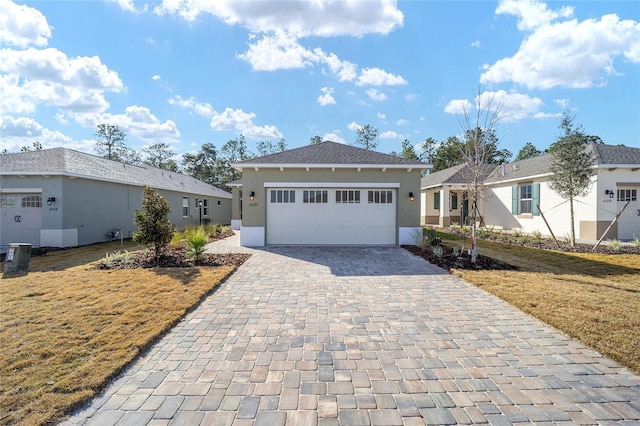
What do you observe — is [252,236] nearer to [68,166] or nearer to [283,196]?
[283,196]

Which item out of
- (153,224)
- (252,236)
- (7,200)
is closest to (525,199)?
(252,236)

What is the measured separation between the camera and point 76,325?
164 inches

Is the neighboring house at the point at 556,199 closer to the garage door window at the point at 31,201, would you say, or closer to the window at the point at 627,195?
the window at the point at 627,195

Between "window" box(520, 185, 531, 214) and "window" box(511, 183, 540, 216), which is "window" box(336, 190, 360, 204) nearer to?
"window" box(511, 183, 540, 216)

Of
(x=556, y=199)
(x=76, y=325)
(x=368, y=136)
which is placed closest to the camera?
(x=76, y=325)

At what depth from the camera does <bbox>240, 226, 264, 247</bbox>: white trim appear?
468 inches

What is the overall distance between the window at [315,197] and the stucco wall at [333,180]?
19.9 inches

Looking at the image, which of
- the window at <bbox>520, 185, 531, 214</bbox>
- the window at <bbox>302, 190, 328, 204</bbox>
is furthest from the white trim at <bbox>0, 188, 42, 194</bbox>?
the window at <bbox>520, 185, 531, 214</bbox>

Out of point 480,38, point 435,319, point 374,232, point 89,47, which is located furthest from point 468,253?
point 89,47

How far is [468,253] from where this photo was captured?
9320 mm

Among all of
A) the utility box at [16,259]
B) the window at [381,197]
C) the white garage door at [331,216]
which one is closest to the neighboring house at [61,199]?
the utility box at [16,259]

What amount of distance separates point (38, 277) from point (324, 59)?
48.2 ft

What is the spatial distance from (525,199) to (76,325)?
65.7 ft

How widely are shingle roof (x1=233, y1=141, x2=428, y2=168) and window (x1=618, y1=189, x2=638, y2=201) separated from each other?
10.3 m
